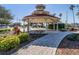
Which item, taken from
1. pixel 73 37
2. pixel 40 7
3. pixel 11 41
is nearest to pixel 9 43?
pixel 11 41

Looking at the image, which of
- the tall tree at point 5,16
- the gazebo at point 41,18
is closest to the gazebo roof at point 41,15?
the gazebo at point 41,18

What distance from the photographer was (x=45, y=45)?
26.1ft

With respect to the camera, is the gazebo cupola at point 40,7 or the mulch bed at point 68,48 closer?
the gazebo cupola at point 40,7

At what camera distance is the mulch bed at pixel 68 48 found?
25.9 feet

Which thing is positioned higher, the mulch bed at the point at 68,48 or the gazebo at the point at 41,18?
Result: the gazebo at the point at 41,18

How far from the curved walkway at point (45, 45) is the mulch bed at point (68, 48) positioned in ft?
0.37

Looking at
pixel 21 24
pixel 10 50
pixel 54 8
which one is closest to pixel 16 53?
pixel 10 50

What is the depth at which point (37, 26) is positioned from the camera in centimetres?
798

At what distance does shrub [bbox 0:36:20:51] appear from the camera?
25.5 feet

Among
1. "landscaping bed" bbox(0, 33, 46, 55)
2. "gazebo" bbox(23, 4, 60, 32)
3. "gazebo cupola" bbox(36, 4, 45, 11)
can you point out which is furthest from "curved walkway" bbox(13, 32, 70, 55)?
"gazebo cupola" bbox(36, 4, 45, 11)

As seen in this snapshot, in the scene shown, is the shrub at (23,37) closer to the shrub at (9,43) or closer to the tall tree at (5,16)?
the shrub at (9,43)

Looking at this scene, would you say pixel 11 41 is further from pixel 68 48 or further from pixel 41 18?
pixel 68 48

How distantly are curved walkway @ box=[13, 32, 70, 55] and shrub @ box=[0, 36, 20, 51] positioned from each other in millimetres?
198
